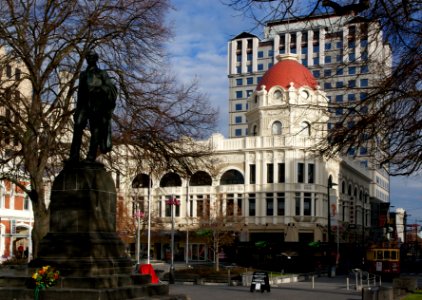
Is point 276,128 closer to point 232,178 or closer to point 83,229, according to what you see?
point 232,178

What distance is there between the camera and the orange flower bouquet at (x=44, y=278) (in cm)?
1291

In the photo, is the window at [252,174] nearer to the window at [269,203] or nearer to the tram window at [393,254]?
the window at [269,203]

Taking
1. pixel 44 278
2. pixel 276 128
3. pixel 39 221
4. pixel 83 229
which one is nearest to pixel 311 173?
pixel 276 128

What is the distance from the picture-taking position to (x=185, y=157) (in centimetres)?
2112

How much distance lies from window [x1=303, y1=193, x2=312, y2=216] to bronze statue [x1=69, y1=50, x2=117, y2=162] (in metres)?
55.8

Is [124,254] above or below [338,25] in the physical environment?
below

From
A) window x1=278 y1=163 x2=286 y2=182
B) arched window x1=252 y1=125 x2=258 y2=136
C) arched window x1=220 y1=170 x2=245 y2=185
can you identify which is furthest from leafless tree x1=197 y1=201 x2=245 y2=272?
arched window x1=252 y1=125 x2=258 y2=136

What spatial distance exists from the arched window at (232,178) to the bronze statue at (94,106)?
57344 millimetres

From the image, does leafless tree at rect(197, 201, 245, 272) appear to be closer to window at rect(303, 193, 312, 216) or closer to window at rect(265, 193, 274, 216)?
window at rect(265, 193, 274, 216)

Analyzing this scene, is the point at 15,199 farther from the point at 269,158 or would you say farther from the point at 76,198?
the point at 76,198

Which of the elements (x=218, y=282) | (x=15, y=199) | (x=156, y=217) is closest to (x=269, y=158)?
(x=156, y=217)

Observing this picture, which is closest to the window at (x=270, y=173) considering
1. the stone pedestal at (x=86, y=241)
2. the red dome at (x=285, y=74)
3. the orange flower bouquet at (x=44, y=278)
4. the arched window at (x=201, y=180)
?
the arched window at (x=201, y=180)

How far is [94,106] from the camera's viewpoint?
50.2 ft

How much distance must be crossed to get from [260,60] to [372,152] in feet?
319
